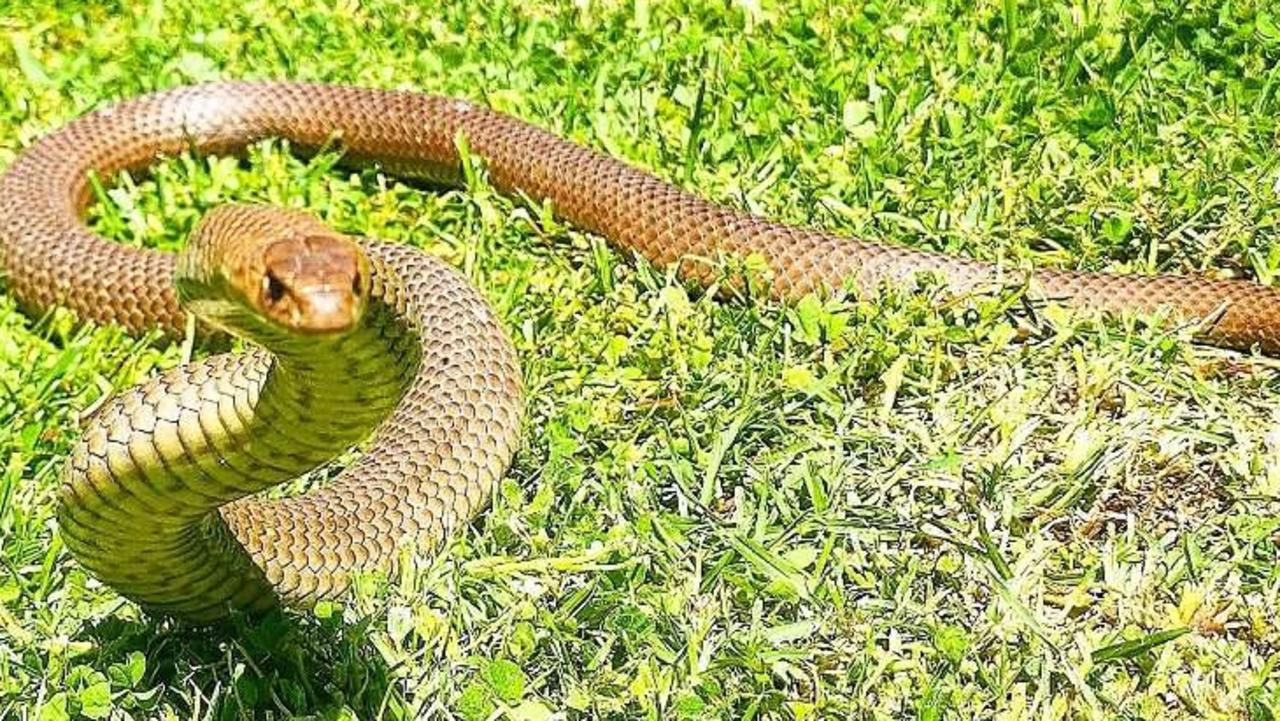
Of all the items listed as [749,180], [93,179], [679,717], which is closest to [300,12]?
[93,179]

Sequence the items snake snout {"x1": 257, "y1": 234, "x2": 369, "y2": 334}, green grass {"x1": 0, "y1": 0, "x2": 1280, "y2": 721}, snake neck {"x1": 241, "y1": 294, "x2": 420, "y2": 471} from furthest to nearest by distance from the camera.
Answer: green grass {"x1": 0, "y1": 0, "x2": 1280, "y2": 721}, snake neck {"x1": 241, "y1": 294, "x2": 420, "y2": 471}, snake snout {"x1": 257, "y1": 234, "x2": 369, "y2": 334}

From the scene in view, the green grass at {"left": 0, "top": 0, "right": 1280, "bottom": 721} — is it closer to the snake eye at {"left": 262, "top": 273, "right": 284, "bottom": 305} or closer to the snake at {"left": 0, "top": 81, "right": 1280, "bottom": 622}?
the snake at {"left": 0, "top": 81, "right": 1280, "bottom": 622}

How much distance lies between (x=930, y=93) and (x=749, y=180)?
576 mm

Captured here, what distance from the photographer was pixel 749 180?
171 inches

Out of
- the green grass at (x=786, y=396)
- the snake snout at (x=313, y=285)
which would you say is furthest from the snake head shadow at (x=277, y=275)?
the green grass at (x=786, y=396)

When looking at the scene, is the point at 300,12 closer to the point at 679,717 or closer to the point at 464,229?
the point at 464,229

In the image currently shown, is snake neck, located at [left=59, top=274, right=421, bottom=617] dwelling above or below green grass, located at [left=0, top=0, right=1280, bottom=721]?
above

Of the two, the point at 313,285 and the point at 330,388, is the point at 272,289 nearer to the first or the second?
the point at 313,285

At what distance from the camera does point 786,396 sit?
328 centimetres

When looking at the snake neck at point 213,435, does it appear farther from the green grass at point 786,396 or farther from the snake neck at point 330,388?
the green grass at point 786,396

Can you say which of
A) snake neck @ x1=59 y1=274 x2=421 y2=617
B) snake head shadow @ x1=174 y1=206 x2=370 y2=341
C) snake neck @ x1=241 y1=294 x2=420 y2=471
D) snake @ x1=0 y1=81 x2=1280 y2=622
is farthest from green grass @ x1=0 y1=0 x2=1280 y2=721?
snake head shadow @ x1=174 y1=206 x2=370 y2=341

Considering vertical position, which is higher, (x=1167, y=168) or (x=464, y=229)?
(x=1167, y=168)

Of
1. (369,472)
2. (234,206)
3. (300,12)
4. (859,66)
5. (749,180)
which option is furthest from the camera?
(300,12)

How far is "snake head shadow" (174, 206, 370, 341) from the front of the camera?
1.68m
